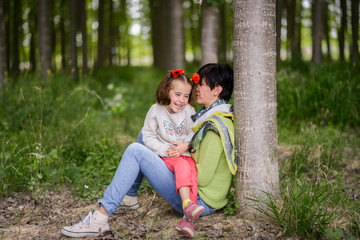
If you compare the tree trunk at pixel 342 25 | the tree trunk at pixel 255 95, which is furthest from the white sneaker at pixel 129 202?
the tree trunk at pixel 342 25

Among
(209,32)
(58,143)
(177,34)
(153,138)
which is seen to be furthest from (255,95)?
(177,34)

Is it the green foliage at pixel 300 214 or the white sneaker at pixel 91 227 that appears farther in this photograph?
the white sneaker at pixel 91 227

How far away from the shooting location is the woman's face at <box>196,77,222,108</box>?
2986 millimetres

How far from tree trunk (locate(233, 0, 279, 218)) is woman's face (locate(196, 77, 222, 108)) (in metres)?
0.22

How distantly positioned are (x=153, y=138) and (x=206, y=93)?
59 centimetres

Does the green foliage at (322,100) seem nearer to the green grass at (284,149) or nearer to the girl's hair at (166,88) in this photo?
the green grass at (284,149)

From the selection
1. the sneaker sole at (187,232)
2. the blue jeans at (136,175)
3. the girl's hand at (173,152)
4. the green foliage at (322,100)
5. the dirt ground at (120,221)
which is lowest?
the dirt ground at (120,221)

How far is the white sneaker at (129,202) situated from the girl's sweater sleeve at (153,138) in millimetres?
652

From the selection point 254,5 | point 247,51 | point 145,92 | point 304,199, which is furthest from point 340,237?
point 145,92

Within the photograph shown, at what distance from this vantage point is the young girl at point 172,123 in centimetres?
288

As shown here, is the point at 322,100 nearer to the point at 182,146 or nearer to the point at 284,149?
the point at 284,149

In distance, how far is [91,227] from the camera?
8.77 feet

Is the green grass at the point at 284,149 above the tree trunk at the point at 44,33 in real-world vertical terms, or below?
below

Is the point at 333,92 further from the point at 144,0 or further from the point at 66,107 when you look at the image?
the point at 144,0
